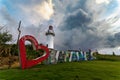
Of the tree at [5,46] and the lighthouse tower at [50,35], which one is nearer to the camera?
the tree at [5,46]

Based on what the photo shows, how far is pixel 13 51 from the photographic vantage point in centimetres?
6475

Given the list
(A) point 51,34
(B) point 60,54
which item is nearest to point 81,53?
(B) point 60,54

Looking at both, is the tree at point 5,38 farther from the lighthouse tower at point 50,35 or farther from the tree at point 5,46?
the lighthouse tower at point 50,35

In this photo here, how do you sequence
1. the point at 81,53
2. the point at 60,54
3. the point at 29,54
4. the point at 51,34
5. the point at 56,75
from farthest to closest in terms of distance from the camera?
the point at 51,34 → the point at 29,54 → the point at 81,53 → the point at 60,54 → the point at 56,75

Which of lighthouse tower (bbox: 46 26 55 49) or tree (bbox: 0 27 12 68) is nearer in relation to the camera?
tree (bbox: 0 27 12 68)

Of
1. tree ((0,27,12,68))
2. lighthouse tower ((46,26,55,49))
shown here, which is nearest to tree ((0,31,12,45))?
tree ((0,27,12,68))

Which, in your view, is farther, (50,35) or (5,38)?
(50,35)

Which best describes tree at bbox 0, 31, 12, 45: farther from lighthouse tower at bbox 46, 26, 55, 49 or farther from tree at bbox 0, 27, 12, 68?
lighthouse tower at bbox 46, 26, 55, 49

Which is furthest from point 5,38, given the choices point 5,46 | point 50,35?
point 50,35

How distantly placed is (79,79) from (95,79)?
2166 millimetres

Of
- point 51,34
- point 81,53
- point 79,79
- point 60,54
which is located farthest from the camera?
point 51,34

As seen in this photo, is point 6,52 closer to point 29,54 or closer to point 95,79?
→ point 29,54

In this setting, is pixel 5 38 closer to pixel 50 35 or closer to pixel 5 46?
pixel 5 46

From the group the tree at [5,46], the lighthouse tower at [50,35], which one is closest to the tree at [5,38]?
the tree at [5,46]
